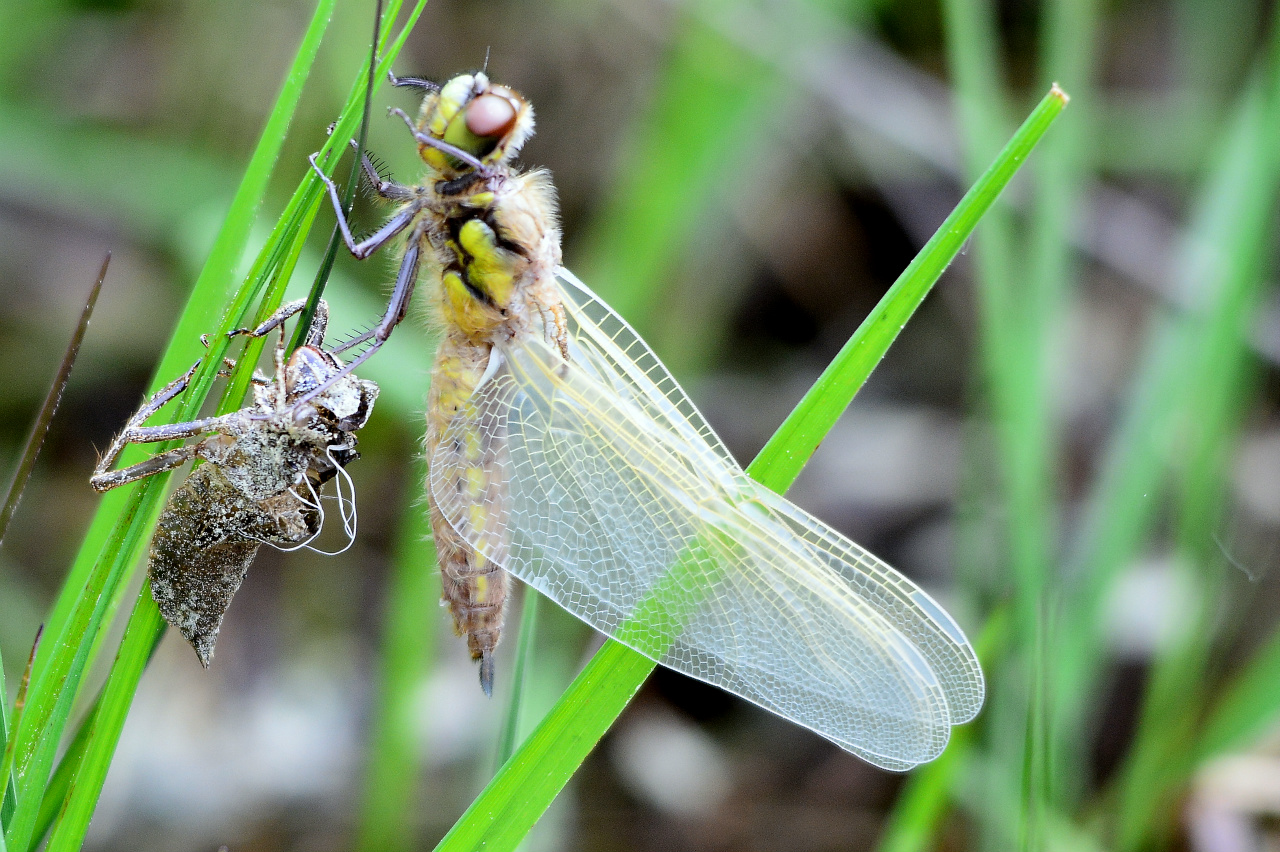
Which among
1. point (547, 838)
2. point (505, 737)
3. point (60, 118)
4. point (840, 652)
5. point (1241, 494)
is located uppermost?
point (1241, 494)

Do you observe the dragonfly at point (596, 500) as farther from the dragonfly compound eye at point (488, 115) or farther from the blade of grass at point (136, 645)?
the blade of grass at point (136, 645)

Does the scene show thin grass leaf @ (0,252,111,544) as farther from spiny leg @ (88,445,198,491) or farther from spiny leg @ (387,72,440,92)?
spiny leg @ (387,72,440,92)

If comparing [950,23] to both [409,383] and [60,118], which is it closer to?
[409,383]

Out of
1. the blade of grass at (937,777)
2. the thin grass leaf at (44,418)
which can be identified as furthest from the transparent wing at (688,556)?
the thin grass leaf at (44,418)

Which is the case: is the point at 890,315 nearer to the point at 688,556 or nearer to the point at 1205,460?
the point at 688,556

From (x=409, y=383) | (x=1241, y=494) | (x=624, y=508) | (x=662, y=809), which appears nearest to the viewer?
(x=624, y=508)

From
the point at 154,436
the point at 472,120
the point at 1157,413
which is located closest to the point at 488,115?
the point at 472,120

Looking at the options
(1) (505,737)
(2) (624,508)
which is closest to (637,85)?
(2) (624,508)
